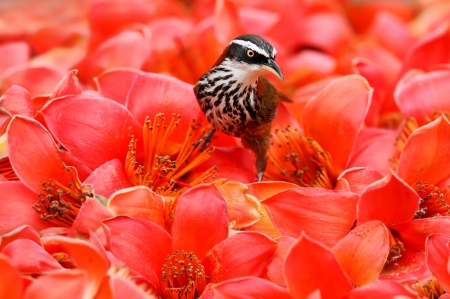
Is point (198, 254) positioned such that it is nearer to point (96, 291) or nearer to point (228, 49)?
point (96, 291)

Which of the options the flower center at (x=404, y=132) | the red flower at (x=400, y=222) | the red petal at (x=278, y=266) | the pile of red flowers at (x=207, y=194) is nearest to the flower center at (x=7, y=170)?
the pile of red flowers at (x=207, y=194)

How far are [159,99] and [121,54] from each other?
310 millimetres

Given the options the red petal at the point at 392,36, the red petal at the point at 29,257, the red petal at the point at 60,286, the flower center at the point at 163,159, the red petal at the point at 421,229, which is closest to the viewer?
the red petal at the point at 60,286

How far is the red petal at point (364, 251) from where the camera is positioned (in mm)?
819

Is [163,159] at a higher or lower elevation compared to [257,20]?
lower

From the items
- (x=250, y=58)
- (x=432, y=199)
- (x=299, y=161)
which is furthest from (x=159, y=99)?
(x=432, y=199)

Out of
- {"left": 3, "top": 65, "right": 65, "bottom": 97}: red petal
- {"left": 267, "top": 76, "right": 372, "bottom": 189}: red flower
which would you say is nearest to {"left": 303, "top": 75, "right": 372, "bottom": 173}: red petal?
{"left": 267, "top": 76, "right": 372, "bottom": 189}: red flower

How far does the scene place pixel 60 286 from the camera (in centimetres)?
65

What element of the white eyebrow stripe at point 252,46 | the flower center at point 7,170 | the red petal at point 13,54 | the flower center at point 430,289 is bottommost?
the flower center at point 430,289

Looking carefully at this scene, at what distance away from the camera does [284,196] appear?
2.90ft

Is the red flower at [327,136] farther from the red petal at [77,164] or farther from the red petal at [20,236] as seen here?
the red petal at [20,236]

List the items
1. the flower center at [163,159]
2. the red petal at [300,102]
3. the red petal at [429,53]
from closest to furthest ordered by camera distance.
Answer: the flower center at [163,159]
the red petal at [300,102]
the red petal at [429,53]

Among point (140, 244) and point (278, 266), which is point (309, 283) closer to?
point (278, 266)

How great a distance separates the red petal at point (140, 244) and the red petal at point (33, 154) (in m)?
0.16
